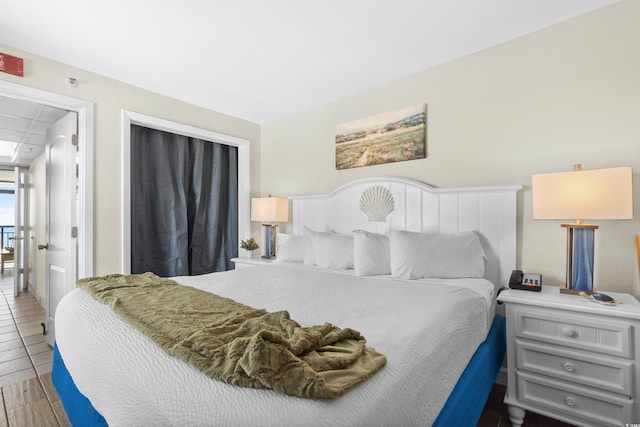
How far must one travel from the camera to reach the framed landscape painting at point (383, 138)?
261 centimetres

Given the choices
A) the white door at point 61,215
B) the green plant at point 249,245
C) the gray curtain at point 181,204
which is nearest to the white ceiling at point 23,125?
the white door at point 61,215

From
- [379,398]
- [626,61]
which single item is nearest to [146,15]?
[379,398]

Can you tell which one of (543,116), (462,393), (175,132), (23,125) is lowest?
(462,393)

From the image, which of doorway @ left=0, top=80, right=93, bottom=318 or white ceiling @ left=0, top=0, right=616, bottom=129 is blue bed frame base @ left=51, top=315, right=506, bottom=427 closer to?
doorway @ left=0, top=80, right=93, bottom=318

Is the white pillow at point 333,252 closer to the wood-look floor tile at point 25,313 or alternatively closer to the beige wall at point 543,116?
the beige wall at point 543,116

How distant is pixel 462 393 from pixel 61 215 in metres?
3.29

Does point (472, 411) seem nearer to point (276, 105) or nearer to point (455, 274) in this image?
point (455, 274)

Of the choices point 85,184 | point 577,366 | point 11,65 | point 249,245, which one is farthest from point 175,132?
point 577,366

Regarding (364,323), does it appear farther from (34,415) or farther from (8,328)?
(8,328)

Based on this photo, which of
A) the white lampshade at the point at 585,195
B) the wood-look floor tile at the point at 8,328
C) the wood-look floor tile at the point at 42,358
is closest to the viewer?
the white lampshade at the point at 585,195

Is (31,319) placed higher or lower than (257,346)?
lower

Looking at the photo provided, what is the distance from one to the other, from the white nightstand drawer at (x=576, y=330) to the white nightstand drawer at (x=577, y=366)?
0.13 ft

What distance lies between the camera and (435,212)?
2.44 metres

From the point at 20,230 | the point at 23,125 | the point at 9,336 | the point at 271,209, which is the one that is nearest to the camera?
the point at 9,336
